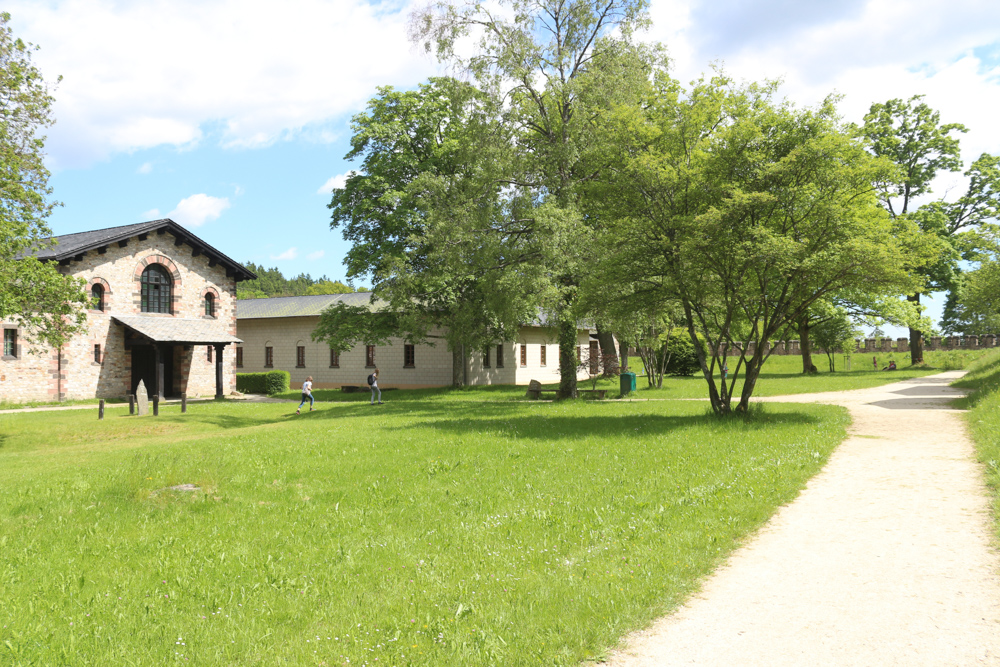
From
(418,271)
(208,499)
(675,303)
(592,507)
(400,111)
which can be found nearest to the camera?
(592,507)

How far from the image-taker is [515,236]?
26.1 m

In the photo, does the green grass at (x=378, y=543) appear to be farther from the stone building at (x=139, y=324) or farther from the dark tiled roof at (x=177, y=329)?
the dark tiled roof at (x=177, y=329)

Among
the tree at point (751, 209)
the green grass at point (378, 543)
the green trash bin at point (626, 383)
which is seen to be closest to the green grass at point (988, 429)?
the green grass at point (378, 543)

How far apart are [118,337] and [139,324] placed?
1.22 meters

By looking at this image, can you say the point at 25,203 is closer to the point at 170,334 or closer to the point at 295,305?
the point at 170,334

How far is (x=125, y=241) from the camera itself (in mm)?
32250

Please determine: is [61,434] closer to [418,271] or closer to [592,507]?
[418,271]

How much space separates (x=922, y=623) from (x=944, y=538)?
2.48 m

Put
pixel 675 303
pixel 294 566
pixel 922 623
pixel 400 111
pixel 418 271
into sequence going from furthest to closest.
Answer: pixel 400 111, pixel 418 271, pixel 675 303, pixel 294 566, pixel 922 623

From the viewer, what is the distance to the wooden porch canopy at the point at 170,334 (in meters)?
31.4

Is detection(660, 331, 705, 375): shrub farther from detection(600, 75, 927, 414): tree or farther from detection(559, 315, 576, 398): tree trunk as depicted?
detection(600, 75, 927, 414): tree

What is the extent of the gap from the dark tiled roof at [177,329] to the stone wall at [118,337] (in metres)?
0.45

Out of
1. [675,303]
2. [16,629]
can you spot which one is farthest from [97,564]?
[675,303]

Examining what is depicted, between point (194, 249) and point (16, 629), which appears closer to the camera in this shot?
point (16, 629)
